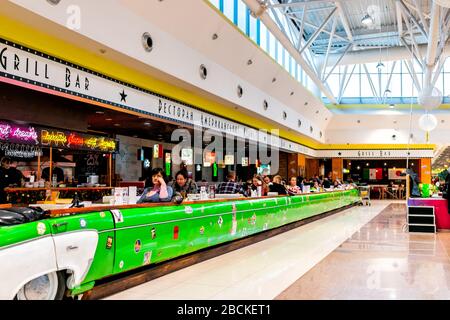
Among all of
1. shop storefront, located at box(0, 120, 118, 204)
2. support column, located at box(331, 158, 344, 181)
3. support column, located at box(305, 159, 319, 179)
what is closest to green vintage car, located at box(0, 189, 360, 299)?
shop storefront, located at box(0, 120, 118, 204)

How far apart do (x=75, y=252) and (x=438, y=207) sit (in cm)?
907

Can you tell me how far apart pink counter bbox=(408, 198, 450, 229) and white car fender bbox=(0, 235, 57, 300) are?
8.93m

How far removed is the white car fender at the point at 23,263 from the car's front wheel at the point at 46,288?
14 centimetres

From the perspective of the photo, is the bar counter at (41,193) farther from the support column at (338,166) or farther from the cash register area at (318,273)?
the support column at (338,166)

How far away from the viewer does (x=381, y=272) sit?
5574 mm

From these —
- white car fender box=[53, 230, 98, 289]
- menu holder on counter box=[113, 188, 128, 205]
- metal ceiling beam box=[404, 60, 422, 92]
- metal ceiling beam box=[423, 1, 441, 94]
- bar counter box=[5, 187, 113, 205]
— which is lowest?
→ white car fender box=[53, 230, 98, 289]

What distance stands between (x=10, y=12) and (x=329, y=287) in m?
4.94

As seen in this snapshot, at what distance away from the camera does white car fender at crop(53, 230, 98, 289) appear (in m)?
3.42

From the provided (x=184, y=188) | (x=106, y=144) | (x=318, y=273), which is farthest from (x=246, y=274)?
(x=106, y=144)

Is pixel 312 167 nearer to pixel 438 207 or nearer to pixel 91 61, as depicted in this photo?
pixel 438 207

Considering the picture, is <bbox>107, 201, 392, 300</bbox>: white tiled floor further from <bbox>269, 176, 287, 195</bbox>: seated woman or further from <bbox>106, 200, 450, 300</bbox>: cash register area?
<bbox>269, 176, 287, 195</bbox>: seated woman

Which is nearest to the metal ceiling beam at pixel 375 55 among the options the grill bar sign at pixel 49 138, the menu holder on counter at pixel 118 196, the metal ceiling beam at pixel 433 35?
the metal ceiling beam at pixel 433 35

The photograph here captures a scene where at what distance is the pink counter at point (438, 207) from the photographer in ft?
33.4
